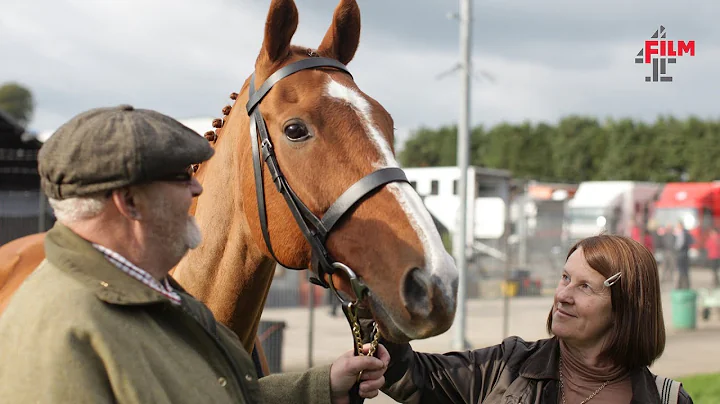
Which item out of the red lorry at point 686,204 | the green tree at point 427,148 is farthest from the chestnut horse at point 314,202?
the green tree at point 427,148

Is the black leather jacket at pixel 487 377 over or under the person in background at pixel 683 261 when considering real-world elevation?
over

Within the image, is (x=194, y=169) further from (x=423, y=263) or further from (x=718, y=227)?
(x=718, y=227)

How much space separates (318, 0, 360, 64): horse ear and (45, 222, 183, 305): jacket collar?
146 cm

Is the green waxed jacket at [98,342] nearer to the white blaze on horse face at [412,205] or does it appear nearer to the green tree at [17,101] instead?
the white blaze on horse face at [412,205]

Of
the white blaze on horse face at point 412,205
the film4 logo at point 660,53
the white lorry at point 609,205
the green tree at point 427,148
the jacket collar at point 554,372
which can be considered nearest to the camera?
the white blaze on horse face at point 412,205

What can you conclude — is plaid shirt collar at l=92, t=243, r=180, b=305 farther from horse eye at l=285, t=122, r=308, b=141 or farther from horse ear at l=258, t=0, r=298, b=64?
horse ear at l=258, t=0, r=298, b=64

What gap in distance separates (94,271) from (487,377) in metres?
1.68

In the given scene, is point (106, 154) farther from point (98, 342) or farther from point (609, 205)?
point (609, 205)

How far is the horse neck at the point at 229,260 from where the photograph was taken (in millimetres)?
2688

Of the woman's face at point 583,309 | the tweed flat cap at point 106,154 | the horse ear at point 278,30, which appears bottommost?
the woman's face at point 583,309

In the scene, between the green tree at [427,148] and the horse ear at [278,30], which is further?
the green tree at [427,148]

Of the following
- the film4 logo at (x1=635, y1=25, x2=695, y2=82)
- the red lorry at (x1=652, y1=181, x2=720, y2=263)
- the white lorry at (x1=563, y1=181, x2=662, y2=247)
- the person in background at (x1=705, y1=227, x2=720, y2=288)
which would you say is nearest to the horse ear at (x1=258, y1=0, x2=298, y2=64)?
the film4 logo at (x1=635, y1=25, x2=695, y2=82)

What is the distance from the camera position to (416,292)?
2107mm

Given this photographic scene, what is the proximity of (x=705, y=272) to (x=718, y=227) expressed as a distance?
1173 mm
